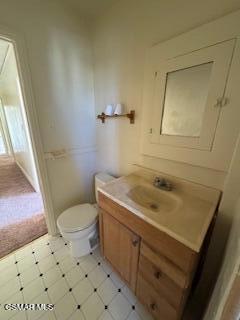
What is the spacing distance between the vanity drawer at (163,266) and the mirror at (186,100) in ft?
2.68

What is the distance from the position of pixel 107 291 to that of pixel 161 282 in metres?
0.63

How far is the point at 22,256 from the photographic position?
1496 mm

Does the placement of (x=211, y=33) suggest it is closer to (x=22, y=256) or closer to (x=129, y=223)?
(x=129, y=223)

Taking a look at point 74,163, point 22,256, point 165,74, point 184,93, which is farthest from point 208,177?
point 22,256

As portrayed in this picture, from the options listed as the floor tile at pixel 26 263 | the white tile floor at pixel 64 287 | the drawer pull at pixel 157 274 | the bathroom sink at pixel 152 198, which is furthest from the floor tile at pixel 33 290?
the bathroom sink at pixel 152 198

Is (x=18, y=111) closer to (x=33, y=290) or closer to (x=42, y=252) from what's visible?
(x=42, y=252)

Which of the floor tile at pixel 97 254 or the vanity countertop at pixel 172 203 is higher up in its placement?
the vanity countertop at pixel 172 203

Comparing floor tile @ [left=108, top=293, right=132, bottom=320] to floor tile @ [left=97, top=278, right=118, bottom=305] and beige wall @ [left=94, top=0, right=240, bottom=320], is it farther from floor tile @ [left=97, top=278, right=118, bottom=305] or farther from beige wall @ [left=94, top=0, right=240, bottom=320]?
beige wall @ [left=94, top=0, right=240, bottom=320]

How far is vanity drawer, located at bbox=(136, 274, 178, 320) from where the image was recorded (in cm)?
84

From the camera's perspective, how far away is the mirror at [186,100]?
0.92 meters

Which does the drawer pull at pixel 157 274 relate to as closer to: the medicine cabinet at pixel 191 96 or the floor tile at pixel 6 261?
the medicine cabinet at pixel 191 96

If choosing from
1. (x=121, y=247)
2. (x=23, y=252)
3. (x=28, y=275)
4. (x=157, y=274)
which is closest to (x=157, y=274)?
(x=157, y=274)

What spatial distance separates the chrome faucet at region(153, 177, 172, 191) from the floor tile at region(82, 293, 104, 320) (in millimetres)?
1039

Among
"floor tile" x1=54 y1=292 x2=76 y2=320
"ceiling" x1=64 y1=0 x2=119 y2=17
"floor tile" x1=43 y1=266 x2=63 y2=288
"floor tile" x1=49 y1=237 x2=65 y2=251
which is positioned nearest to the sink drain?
"floor tile" x1=54 y1=292 x2=76 y2=320
